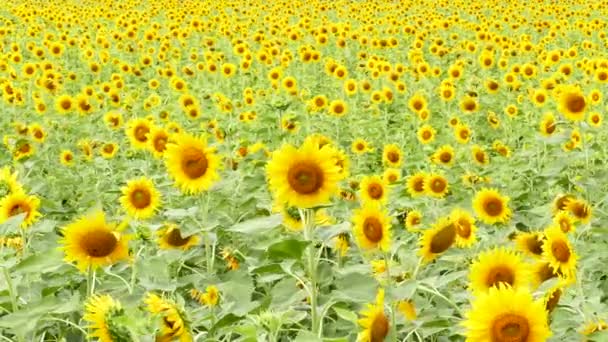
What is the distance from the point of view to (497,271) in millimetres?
2055

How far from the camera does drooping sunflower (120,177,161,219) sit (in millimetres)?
3191

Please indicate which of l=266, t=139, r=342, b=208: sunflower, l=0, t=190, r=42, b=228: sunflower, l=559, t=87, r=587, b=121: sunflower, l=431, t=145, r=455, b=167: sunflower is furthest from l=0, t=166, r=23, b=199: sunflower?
l=559, t=87, r=587, b=121: sunflower

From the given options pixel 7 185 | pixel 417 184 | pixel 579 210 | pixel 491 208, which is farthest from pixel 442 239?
pixel 417 184

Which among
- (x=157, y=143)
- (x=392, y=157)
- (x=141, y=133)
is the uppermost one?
(x=392, y=157)

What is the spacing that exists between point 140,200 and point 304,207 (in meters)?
1.30

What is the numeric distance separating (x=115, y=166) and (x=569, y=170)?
327 cm

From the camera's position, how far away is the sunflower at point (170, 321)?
1.69 meters

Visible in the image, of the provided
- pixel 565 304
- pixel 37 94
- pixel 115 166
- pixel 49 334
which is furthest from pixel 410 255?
pixel 37 94

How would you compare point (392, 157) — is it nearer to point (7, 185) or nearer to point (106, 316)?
point (7, 185)

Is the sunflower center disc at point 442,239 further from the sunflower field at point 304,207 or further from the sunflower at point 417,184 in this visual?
the sunflower at point 417,184

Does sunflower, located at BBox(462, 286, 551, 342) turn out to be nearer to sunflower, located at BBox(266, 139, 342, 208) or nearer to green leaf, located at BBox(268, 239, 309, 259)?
green leaf, located at BBox(268, 239, 309, 259)

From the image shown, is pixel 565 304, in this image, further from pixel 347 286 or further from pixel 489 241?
pixel 489 241

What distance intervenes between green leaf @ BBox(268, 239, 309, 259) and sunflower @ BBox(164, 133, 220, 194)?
83 cm

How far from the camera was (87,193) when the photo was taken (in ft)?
17.2
